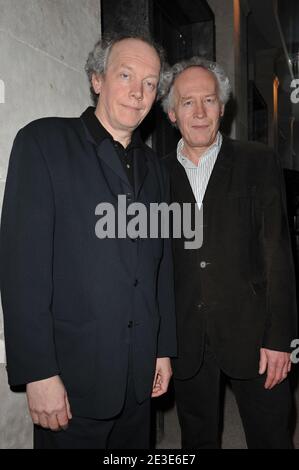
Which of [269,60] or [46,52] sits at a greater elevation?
[269,60]

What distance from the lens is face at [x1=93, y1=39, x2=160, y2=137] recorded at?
148 centimetres

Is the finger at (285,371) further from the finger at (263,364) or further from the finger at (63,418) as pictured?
the finger at (63,418)

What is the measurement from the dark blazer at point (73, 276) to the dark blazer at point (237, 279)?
1.28 ft

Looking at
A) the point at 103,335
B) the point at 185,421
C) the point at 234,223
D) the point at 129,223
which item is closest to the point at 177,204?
the point at 234,223

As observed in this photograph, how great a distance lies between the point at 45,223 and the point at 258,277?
1087 mm

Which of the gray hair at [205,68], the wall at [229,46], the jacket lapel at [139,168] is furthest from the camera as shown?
the wall at [229,46]

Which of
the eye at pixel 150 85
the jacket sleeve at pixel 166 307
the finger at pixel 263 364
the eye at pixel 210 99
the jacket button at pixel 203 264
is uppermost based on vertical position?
the eye at pixel 210 99

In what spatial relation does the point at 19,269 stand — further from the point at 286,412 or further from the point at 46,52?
the point at 286,412

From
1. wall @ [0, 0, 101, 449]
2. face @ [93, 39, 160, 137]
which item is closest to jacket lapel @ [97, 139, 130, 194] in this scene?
Answer: face @ [93, 39, 160, 137]

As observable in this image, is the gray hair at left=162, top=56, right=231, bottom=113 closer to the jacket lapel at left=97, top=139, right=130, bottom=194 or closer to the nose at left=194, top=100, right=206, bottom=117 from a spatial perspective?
the nose at left=194, top=100, right=206, bottom=117

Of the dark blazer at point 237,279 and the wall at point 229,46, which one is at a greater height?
the wall at point 229,46

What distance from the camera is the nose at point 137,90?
1487mm

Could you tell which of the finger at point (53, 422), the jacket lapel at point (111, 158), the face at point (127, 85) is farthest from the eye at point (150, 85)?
the finger at point (53, 422)

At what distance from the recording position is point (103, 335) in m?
1.35
